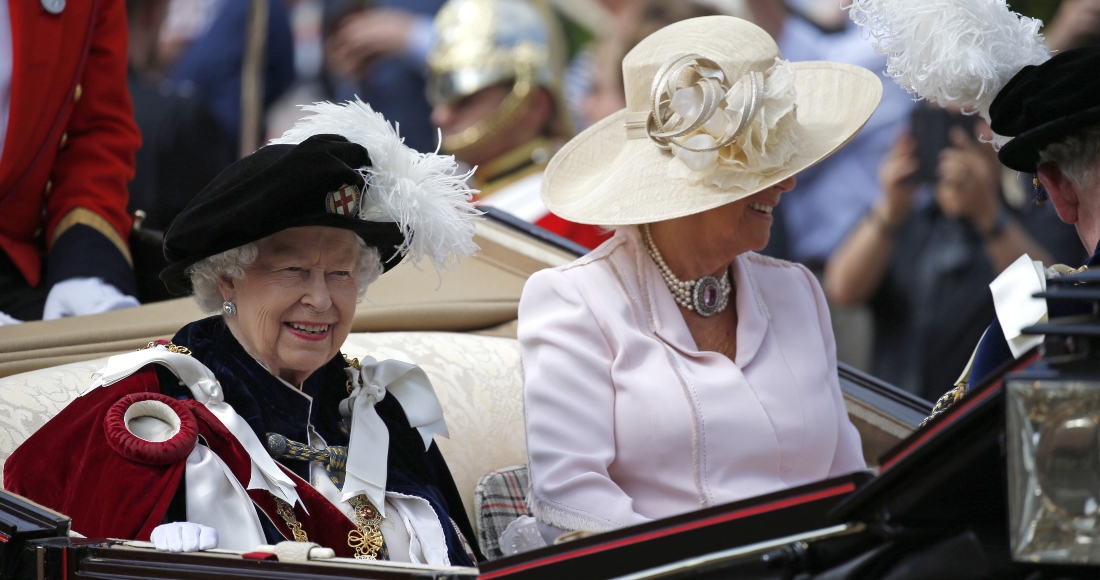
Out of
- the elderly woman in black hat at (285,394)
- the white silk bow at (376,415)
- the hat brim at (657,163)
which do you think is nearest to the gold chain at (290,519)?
the elderly woman in black hat at (285,394)

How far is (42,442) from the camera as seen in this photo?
1.88 m

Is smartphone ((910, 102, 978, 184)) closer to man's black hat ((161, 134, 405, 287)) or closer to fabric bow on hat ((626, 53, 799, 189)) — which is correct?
fabric bow on hat ((626, 53, 799, 189))

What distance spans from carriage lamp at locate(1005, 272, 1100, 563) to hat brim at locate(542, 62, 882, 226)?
1173mm

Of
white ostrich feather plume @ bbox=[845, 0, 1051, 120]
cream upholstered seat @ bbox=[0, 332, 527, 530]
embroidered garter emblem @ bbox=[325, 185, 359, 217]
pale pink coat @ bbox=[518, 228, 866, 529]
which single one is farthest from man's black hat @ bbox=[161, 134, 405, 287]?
white ostrich feather plume @ bbox=[845, 0, 1051, 120]

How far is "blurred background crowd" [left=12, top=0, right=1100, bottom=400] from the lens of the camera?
4.89 metres

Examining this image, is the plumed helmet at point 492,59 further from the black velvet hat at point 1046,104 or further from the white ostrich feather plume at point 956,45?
the black velvet hat at point 1046,104

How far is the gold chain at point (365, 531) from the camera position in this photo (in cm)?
201

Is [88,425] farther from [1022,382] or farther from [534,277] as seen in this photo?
[1022,382]

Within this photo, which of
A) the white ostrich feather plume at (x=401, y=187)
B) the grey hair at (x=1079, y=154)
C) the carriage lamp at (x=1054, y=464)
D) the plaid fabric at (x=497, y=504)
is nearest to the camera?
the carriage lamp at (x=1054, y=464)

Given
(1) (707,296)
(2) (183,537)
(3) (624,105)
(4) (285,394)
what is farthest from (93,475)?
(3) (624,105)

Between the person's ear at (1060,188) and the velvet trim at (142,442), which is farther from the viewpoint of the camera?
the person's ear at (1060,188)

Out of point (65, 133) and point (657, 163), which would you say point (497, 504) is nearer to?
point (657, 163)

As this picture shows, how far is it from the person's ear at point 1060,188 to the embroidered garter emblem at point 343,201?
1155 mm

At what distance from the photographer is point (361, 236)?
2.18 meters
